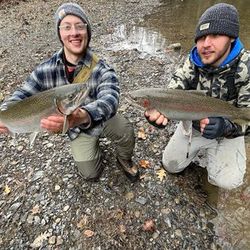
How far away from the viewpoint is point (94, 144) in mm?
4617

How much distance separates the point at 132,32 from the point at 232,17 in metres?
9.18

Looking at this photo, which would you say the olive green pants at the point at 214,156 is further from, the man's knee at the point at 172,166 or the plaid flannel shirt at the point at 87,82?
the plaid flannel shirt at the point at 87,82

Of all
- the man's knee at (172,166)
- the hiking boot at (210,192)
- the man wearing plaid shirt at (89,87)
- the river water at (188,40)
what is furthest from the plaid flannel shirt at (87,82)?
the river water at (188,40)

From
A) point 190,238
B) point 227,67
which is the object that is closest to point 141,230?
point 190,238

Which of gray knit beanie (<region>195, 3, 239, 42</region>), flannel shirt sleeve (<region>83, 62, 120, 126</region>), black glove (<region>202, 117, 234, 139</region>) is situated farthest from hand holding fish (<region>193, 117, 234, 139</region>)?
flannel shirt sleeve (<region>83, 62, 120, 126</region>)

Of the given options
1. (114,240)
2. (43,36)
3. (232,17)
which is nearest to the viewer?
(232,17)

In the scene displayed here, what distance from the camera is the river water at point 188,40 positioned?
4176mm

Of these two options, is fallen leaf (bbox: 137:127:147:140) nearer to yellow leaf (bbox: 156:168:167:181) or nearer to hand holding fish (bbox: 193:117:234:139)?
yellow leaf (bbox: 156:168:167:181)

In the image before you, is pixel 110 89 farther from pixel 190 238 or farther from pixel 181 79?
pixel 190 238

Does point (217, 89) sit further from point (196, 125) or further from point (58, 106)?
point (58, 106)

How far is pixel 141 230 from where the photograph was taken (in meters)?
4.09

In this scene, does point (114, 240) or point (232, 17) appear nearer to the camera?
point (232, 17)

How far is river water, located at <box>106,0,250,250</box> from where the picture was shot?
4.18 m

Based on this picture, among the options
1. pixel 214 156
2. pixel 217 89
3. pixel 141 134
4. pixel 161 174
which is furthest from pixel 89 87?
pixel 141 134
